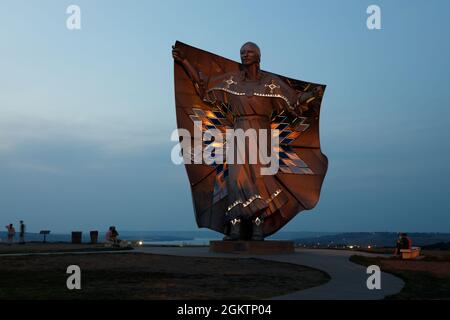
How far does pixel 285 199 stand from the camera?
74.5ft

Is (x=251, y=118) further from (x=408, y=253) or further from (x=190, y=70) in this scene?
(x=408, y=253)

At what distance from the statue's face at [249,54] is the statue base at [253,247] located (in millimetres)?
7100

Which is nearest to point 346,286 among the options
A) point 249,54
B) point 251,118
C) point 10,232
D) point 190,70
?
point 251,118

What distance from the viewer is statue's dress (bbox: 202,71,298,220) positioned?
21.0 m

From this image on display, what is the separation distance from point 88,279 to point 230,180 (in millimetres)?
9512

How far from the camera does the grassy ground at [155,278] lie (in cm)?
1036

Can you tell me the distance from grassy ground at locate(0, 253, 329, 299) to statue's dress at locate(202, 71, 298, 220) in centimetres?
338

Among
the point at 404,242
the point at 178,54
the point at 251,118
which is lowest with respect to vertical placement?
the point at 404,242

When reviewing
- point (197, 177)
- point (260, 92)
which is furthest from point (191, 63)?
point (197, 177)

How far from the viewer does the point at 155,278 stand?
1297 cm

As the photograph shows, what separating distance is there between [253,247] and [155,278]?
26.8 ft

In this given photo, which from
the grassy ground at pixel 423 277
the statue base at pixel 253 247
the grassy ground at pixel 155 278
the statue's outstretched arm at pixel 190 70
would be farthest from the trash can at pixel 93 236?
the grassy ground at pixel 423 277

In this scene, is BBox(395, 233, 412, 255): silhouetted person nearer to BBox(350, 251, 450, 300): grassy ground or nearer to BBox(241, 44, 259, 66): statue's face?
BBox(350, 251, 450, 300): grassy ground

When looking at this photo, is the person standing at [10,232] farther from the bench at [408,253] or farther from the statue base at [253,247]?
the bench at [408,253]
